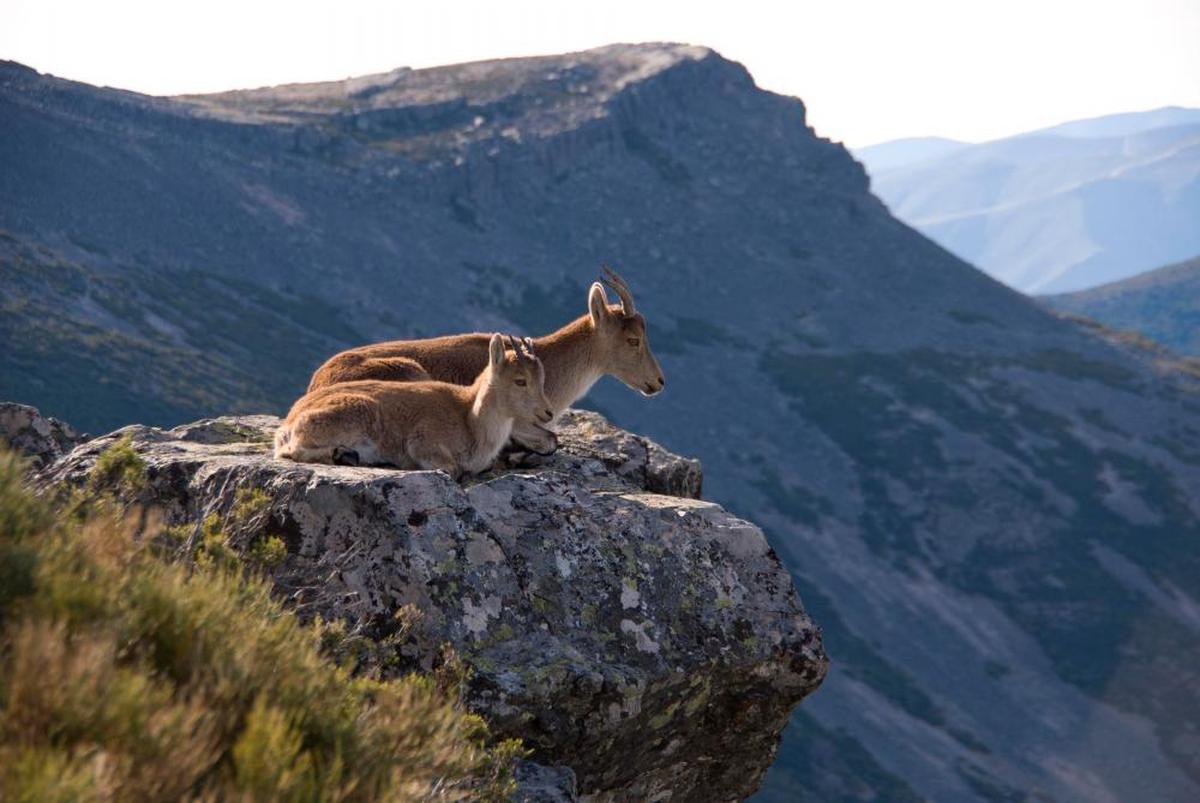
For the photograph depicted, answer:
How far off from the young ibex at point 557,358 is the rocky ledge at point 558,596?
288cm

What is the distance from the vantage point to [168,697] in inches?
226

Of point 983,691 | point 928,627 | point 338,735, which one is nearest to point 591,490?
point 338,735

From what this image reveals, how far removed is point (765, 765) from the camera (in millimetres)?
12750

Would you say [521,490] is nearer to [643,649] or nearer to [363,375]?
[643,649]

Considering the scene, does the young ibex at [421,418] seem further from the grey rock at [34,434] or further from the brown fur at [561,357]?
the grey rock at [34,434]

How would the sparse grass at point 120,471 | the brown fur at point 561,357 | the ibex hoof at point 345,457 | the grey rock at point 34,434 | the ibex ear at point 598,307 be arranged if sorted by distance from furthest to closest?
the ibex ear at point 598,307
the brown fur at point 561,357
the grey rock at point 34,434
the ibex hoof at point 345,457
the sparse grass at point 120,471

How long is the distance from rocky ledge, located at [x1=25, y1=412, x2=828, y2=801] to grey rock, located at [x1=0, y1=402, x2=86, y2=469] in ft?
6.31

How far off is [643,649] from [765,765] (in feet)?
8.58

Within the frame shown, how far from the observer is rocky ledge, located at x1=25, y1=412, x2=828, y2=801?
9773 mm

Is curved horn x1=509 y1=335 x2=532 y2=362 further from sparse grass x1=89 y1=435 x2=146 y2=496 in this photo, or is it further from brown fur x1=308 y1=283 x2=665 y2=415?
sparse grass x1=89 y1=435 x2=146 y2=496

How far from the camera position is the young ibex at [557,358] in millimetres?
15805

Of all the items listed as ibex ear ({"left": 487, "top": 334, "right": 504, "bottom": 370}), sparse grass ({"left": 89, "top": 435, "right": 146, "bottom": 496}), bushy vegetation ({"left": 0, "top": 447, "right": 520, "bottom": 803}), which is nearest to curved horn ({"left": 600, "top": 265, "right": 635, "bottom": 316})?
ibex ear ({"left": 487, "top": 334, "right": 504, "bottom": 370})

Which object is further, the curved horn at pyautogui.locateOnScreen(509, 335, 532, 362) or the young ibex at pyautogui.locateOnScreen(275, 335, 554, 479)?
the curved horn at pyautogui.locateOnScreen(509, 335, 532, 362)

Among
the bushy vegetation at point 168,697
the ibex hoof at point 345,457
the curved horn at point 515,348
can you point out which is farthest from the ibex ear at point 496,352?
the bushy vegetation at point 168,697
